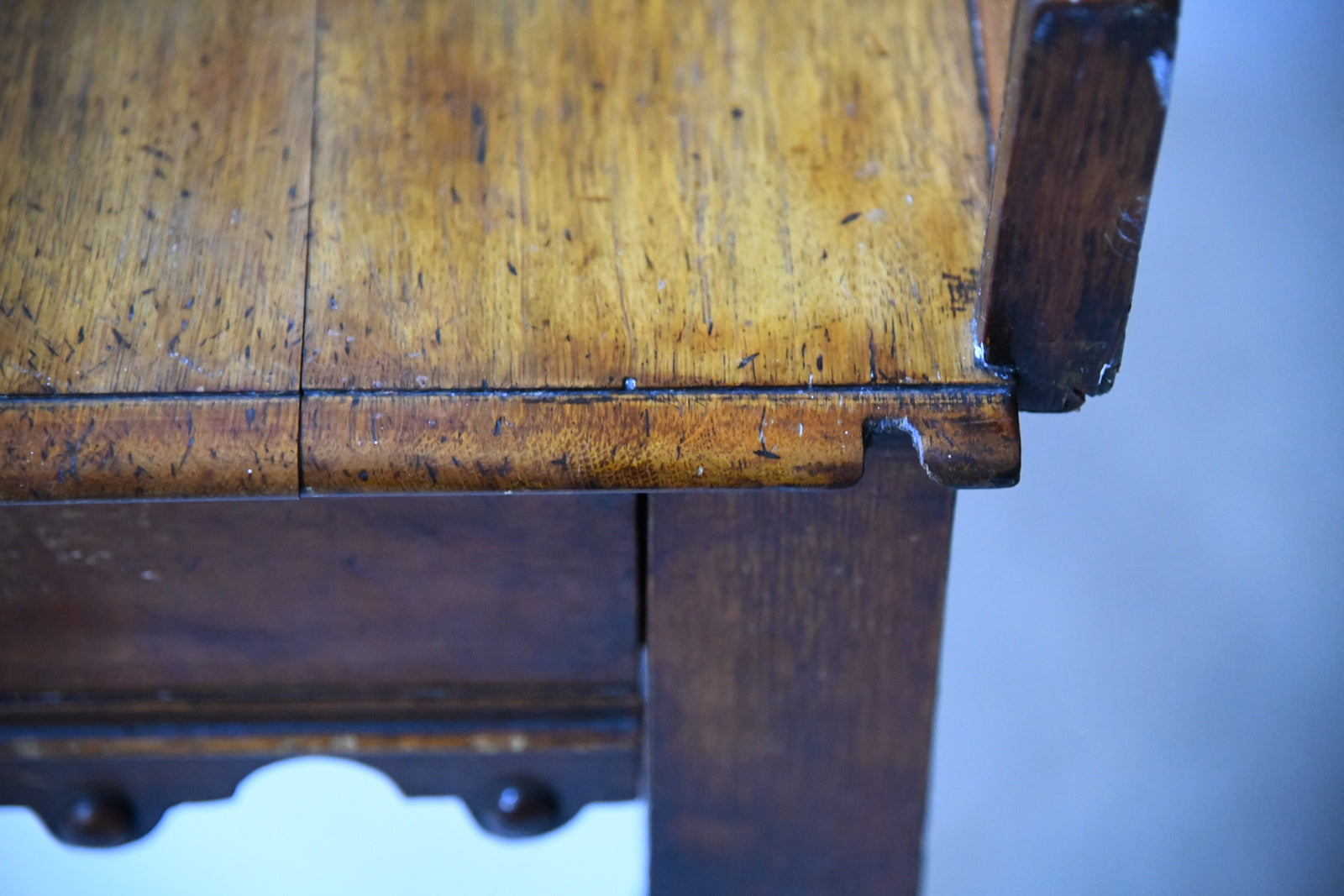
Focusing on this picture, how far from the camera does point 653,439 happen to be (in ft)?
1.34

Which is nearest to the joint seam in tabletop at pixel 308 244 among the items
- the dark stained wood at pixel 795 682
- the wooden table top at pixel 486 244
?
the wooden table top at pixel 486 244

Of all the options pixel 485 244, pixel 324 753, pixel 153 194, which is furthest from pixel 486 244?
pixel 324 753

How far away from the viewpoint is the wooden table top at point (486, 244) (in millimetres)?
410

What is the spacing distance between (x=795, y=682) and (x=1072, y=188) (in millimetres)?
238

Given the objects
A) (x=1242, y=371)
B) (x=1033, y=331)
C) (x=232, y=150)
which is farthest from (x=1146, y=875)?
(x=232, y=150)

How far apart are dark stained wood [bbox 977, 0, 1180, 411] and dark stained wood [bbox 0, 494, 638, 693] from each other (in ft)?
0.54

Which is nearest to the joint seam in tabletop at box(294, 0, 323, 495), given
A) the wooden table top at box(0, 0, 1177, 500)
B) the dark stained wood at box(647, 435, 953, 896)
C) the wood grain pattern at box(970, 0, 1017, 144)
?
the wooden table top at box(0, 0, 1177, 500)

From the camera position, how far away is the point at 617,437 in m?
0.41

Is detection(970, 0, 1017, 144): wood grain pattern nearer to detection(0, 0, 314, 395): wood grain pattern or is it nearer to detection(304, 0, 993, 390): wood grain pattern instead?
detection(304, 0, 993, 390): wood grain pattern

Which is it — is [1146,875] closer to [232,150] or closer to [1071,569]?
[1071,569]

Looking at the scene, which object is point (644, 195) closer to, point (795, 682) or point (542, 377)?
point (542, 377)

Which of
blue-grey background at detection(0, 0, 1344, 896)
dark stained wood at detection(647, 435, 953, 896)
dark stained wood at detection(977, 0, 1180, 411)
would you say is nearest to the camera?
dark stained wood at detection(977, 0, 1180, 411)

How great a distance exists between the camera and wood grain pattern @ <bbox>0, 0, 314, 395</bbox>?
42 cm

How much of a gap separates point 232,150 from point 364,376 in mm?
113
